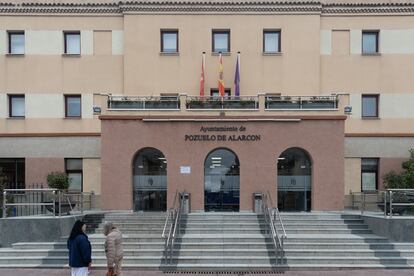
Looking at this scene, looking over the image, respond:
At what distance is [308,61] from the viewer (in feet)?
81.6

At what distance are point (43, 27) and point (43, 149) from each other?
21.8ft

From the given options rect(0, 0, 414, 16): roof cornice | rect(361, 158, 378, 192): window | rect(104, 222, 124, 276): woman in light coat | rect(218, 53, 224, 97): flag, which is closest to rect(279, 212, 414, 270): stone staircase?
rect(104, 222, 124, 276): woman in light coat

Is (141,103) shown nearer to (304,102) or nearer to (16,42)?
(304,102)

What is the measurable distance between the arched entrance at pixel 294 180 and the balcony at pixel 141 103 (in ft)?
18.1

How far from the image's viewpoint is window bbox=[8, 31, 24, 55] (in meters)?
25.6

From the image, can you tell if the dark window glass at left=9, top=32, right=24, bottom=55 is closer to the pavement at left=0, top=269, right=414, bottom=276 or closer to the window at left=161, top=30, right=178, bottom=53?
the window at left=161, top=30, right=178, bottom=53

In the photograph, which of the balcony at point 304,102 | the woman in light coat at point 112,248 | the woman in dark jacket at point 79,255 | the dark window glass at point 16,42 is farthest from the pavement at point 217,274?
the dark window glass at point 16,42

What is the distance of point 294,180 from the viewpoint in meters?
21.2

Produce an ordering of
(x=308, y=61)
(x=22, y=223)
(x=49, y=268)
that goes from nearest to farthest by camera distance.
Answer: (x=49, y=268) → (x=22, y=223) → (x=308, y=61)

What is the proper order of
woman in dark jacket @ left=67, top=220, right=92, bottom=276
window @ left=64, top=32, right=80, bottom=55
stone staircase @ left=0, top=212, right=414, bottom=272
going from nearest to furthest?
woman in dark jacket @ left=67, top=220, right=92, bottom=276, stone staircase @ left=0, top=212, right=414, bottom=272, window @ left=64, top=32, right=80, bottom=55

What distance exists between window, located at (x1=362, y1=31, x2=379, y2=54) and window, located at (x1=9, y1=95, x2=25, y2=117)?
62.0 ft

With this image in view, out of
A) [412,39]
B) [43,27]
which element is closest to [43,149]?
[43,27]

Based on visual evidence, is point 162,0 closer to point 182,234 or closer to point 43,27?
point 43,27

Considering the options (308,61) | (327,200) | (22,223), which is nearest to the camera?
(22,223)
